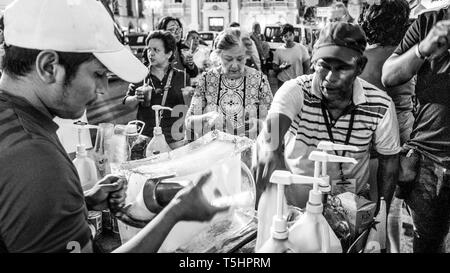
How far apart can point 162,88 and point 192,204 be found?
205 centimetres

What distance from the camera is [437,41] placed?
4.39ft

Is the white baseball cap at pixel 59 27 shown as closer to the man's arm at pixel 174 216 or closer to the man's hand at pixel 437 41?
the man's arm at pixel 174 216

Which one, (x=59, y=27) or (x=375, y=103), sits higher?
(x=59, y=27)

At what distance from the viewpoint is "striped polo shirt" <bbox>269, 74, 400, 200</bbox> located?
1596mm

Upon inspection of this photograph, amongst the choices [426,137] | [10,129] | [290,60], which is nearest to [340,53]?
[426,137]

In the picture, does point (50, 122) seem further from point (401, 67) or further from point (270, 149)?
point (401, 67)

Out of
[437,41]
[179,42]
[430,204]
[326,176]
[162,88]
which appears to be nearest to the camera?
[326,176]

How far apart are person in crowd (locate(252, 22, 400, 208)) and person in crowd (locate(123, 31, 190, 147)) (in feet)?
3.77

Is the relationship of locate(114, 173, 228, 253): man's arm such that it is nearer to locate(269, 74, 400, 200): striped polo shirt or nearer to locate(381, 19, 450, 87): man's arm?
locate(269, 74, 400, 200): striped polo shirt

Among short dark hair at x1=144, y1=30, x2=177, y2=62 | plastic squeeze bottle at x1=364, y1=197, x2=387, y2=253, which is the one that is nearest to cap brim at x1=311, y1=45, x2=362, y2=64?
plastic squeeze bottle at x1=364, y1=197, x2=387, y2=253

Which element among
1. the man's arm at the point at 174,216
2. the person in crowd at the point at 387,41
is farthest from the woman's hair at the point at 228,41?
the man's arm at the point at 174,216

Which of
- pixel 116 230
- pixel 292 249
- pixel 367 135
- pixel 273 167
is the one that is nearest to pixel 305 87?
pixel 367 135

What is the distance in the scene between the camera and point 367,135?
161 centimetres

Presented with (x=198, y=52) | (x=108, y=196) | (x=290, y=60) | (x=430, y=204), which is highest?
(x=198, y=52)
